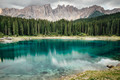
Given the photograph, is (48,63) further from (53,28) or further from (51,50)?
(53,28)

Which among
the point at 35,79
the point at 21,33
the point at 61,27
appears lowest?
the point at 35,79

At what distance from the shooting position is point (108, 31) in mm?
107562

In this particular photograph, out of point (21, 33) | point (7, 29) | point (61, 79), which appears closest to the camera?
point (61, 79)

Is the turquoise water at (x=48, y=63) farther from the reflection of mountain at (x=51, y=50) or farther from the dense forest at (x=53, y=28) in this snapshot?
the dense forest at (x=53, y=28)

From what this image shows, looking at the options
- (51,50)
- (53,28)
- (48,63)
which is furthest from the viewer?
(53,28)

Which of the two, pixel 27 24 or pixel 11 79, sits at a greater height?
pixel 27 24

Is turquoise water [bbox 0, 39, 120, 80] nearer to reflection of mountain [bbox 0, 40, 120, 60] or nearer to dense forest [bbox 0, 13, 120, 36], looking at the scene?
reflection of mountain [bbox 0, 40, 120, 60]

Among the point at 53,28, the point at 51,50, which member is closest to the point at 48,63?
the point at 51,50

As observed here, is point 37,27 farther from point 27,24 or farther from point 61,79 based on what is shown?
point 61,79

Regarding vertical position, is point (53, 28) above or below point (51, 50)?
above

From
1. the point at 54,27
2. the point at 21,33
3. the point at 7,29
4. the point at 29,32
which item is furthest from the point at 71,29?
the point at 7,29

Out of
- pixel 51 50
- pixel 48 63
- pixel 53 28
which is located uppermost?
pixel 53 28

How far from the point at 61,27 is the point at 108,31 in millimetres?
55627

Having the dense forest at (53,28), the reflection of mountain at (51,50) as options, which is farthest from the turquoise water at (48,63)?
the dense forest at (53,28)
